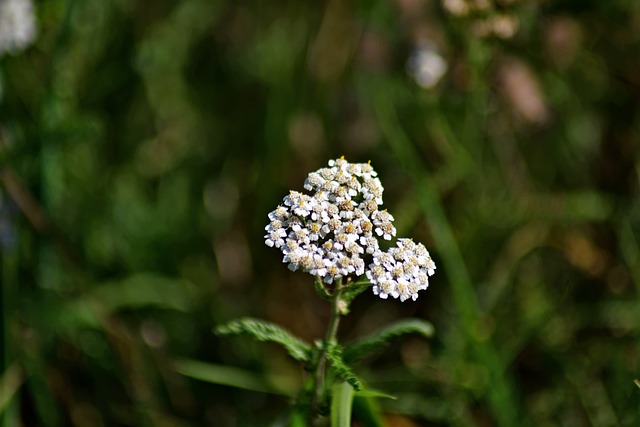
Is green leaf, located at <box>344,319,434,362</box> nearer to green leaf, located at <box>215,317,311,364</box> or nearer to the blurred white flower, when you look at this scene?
green leaf, located at <box>215,317,311,364</box>

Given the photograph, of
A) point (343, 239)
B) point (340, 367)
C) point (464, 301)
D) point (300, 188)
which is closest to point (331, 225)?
point (343, 239)

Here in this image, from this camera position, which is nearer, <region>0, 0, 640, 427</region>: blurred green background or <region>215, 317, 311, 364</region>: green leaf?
<region>215, 317, 311, 364</region>: green leaf

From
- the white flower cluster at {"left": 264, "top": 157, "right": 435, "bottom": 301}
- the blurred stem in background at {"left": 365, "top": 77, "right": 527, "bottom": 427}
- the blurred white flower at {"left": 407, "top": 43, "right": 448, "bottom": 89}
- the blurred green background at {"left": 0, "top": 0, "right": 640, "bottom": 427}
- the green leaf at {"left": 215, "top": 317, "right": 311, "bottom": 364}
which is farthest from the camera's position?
the blurred white flower at {"left": 407, "top": 43, "right": 448, "bottom": 89}

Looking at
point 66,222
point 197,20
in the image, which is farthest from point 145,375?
point 197,20

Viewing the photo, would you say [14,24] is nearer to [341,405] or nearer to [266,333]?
[266,333]

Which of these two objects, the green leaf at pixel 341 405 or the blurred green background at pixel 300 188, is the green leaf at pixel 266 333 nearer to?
the green leaf at pixel 341 405

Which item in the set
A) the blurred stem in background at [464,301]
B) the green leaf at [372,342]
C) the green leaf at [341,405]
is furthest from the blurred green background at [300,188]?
the green leaf at [341,405]

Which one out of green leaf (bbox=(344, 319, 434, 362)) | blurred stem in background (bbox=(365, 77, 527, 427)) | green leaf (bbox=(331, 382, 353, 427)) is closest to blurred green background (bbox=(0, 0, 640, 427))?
blurred stem in background (bbox=(365, 77, 527, 427))
